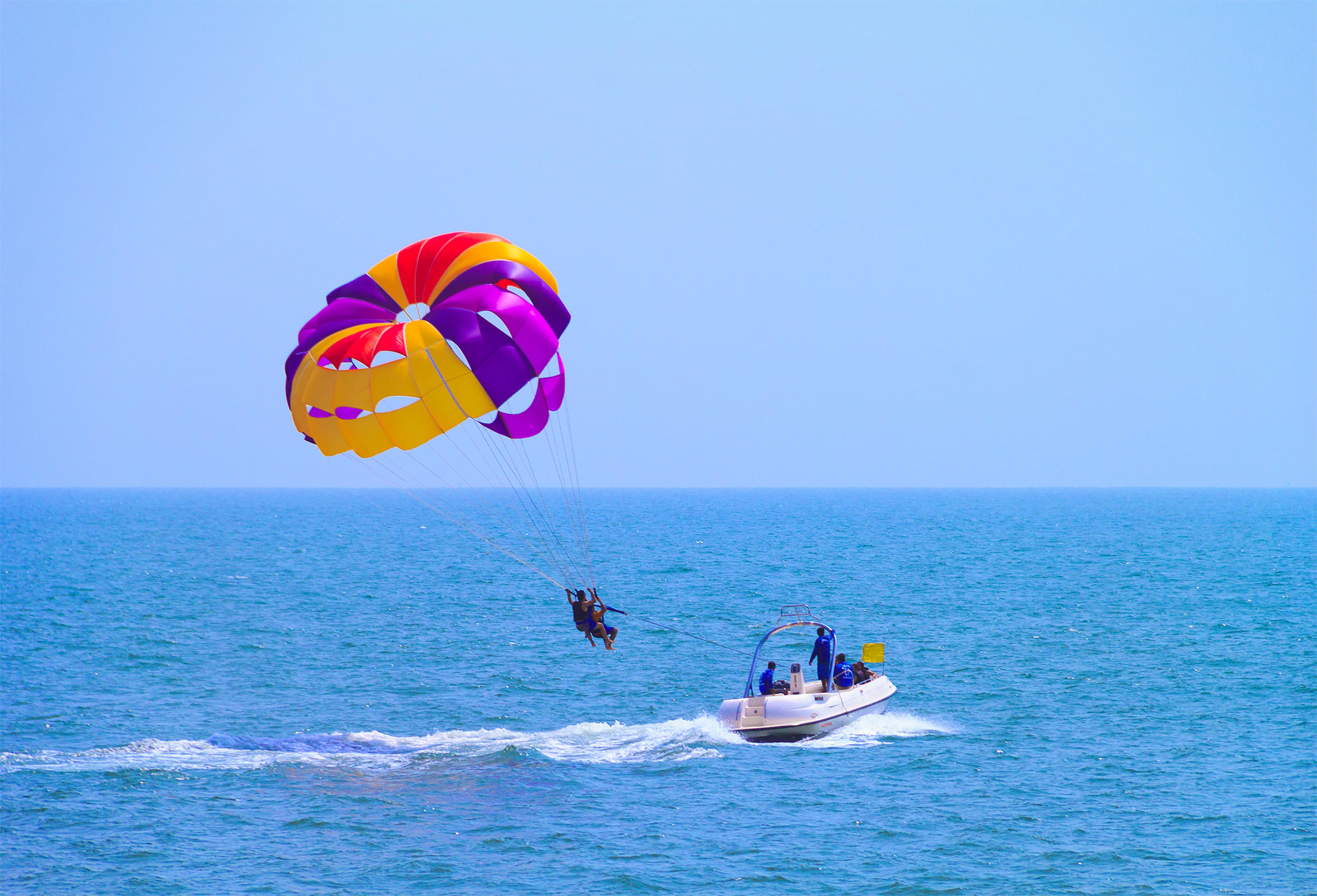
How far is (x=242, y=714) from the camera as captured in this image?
2619 centimetres

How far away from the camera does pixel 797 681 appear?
75.2 ft

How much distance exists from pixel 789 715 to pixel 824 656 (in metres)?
1.44

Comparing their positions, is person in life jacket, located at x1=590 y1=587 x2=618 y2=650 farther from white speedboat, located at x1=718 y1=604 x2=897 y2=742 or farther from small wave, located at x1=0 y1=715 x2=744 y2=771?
white speedboat, located at x1=718 y1=604 x2=897 y2=742

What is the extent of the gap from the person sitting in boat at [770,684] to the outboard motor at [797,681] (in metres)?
0.23

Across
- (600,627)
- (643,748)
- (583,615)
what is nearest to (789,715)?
(643,748)

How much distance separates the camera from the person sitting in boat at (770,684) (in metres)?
23.0

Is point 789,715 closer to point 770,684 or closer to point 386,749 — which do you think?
point 770,684

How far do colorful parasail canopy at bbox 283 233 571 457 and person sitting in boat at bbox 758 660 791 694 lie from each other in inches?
269

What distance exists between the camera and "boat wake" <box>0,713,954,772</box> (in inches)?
861

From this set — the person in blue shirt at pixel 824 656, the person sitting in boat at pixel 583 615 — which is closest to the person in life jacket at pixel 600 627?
the person sitting in boat at pixel 583 615

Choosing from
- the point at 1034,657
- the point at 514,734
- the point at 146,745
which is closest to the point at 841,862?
the point at 514,734

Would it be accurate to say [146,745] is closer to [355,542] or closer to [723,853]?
[723,853]

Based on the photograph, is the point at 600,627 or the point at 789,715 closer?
the point at 600,627

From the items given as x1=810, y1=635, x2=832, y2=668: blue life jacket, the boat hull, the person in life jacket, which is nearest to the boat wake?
the boat hull
